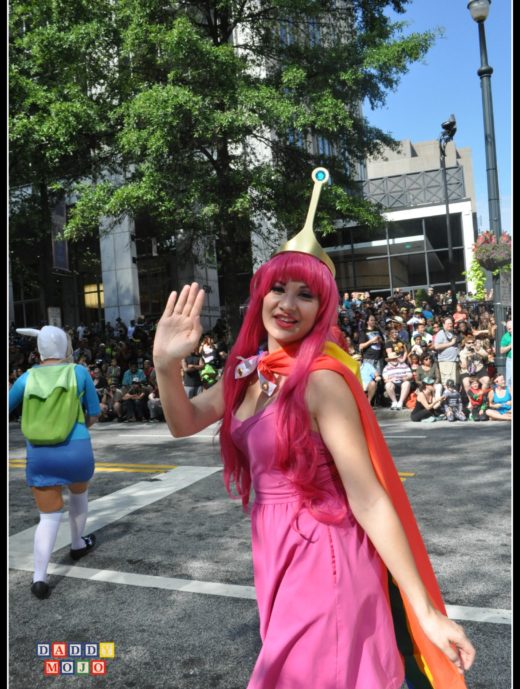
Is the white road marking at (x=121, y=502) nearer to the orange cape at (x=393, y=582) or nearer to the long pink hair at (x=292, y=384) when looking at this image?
the long pink hair at (x=292, y=384)

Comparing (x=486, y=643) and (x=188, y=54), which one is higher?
(x=188, y=54)

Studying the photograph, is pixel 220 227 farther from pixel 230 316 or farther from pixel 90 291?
pixel 90 291

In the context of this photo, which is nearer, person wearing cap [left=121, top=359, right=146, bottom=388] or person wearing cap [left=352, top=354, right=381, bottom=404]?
person wearing cap [left=352, top=354, right=381, bottom=404]

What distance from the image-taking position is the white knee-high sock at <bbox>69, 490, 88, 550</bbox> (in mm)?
4570

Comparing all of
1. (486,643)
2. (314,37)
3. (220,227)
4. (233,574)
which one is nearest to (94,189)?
(220,227)

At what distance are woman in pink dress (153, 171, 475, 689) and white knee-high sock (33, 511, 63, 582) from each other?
8.95 feet

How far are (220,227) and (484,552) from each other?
12.0 m

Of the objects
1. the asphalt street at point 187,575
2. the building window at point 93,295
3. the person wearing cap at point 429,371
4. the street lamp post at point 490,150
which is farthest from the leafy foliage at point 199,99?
the building window at point 93,295

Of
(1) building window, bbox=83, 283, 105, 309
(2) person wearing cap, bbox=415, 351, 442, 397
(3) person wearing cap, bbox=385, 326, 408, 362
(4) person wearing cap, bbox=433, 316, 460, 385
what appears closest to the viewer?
(2) person wearing cap, bbox=415, 351, 442, 397

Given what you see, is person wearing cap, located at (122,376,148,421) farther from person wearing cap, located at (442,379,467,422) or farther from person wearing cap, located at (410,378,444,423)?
person wearing cap, located at (442,379,467,422)

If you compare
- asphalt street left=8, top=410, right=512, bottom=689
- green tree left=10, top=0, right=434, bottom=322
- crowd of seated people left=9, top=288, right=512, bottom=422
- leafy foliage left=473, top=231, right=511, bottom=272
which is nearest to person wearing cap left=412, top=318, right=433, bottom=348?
crowd of seated people left=9, top=288, right=512, bottom=422

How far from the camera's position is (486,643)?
3131 millimetres

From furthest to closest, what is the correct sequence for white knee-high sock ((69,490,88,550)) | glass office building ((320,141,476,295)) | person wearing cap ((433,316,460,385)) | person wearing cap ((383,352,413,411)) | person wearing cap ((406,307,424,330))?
glass office building ((320,141,476,295))
person wearing cap ((406,307,424,330))
person wearing cap ((383,352,413,411))
person wearing cap ((433,316,460,385))
white knee-high sock ((69,490,88,550))

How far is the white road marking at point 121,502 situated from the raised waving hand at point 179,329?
3.49 meters
